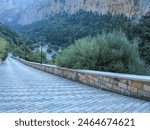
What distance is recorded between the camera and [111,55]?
34.4 feet

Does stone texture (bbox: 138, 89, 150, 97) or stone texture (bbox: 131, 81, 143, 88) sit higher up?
stone texture (bbox: 131, 81, 143, 88)

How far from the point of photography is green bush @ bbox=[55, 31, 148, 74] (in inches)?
411

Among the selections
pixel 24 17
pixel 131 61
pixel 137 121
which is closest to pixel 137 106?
pixel 137 121

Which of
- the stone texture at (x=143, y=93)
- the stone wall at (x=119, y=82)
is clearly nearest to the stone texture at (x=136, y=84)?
the stone wall at (x=119, y=82)

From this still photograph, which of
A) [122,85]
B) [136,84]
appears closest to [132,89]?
[136,84]

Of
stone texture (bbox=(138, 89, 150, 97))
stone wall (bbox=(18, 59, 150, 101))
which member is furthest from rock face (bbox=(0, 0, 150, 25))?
stone texture (bbox=(138, 89, 150, 97))

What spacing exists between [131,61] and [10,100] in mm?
5743

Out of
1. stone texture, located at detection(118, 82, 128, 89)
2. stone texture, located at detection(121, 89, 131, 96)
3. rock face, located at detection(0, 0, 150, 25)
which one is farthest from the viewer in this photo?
rock face, located at detection(0, 0, 150, 25)

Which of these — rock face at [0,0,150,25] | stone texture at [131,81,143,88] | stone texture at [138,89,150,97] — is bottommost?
stone texture at [138,89,150,97]

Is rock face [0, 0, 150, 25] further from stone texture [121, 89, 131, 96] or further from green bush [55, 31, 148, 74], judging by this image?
stone texture [121, 89, 131, 96]

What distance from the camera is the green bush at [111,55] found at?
1043 cm

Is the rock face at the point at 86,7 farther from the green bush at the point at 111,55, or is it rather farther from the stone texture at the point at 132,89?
the stone texture at the point at 132,89

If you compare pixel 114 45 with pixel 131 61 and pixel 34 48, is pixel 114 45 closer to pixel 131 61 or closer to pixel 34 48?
pixel 131 61

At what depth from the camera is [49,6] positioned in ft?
532
